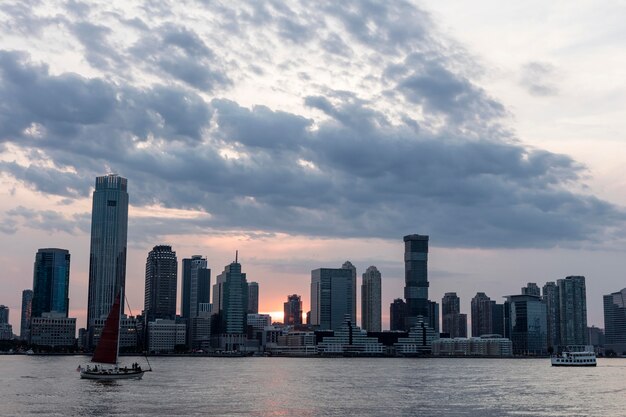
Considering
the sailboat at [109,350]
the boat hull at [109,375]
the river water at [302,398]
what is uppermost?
the sailboat at [109,350]

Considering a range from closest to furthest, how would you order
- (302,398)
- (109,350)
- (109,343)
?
(302,398), (109,343), (109,350)

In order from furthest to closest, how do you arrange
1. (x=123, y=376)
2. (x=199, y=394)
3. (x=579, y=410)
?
1. (x=123, y=376)
2. (x=199, y=394)
3. (x=579, y=410)

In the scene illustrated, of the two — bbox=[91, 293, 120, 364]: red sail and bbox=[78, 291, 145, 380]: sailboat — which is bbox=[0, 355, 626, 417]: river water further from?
bbox=[91, 293, 120, 364]: red sail

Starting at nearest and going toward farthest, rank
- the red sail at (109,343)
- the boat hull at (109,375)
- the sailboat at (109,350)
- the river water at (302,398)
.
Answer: the river water at (302,398)
the sailboat at (109,350)
the red sail at (109,343)
the boat hull at (109,375)

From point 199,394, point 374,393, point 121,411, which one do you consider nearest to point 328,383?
Answer: point 374,393

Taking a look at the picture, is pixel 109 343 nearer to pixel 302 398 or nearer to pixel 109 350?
pixel 109 350

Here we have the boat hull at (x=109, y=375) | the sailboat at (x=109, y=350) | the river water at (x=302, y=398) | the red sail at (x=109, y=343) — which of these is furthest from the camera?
the boat hull at (x=109, y=375)

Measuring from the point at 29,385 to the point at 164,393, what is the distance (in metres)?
36.6

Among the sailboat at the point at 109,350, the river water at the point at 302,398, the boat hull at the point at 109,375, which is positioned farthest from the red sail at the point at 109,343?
the river water at the point at 302,398

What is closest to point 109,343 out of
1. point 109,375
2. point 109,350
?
point 109,350

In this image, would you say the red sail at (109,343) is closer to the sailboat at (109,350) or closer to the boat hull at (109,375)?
the sailboat at (109,350)

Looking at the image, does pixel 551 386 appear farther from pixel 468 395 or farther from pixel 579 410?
pixel 579 410

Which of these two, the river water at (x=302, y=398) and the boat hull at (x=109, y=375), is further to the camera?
the boat hull at (x=109, y=375)

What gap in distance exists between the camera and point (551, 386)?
168875 mm
